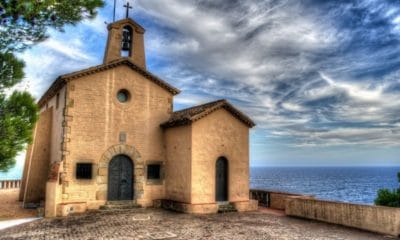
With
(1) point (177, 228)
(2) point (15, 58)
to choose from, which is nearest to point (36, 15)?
(2) point (15, 58)

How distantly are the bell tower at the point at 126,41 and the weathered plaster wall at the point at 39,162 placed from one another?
5086mm

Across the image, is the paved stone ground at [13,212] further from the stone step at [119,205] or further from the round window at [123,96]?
the round window at [123,96]

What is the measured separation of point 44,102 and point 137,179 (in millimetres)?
8576

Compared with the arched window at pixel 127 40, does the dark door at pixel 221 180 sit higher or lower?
lower

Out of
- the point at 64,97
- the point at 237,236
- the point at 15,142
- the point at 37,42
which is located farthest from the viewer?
the point at 64,97

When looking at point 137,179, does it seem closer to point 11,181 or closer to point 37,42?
point 37,42

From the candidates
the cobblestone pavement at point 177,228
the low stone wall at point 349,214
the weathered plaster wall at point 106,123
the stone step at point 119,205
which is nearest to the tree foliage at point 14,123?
the cobblestone pavement at point 177,228

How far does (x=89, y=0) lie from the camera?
32.0 ft

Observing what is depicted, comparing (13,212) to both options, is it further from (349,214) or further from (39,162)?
(349,214)

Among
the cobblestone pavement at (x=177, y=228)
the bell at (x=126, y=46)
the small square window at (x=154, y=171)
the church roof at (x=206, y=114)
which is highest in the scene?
the bell at (x=126, y=46)

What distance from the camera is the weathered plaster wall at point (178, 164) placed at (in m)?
16.3

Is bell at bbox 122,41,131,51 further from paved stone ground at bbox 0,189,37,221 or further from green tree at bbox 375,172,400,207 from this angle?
green tree at bbox 375,172,400,207

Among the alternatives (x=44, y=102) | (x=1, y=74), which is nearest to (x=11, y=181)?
(x=44, y=102)

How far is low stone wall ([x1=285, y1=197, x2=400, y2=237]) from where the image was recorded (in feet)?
37.2
